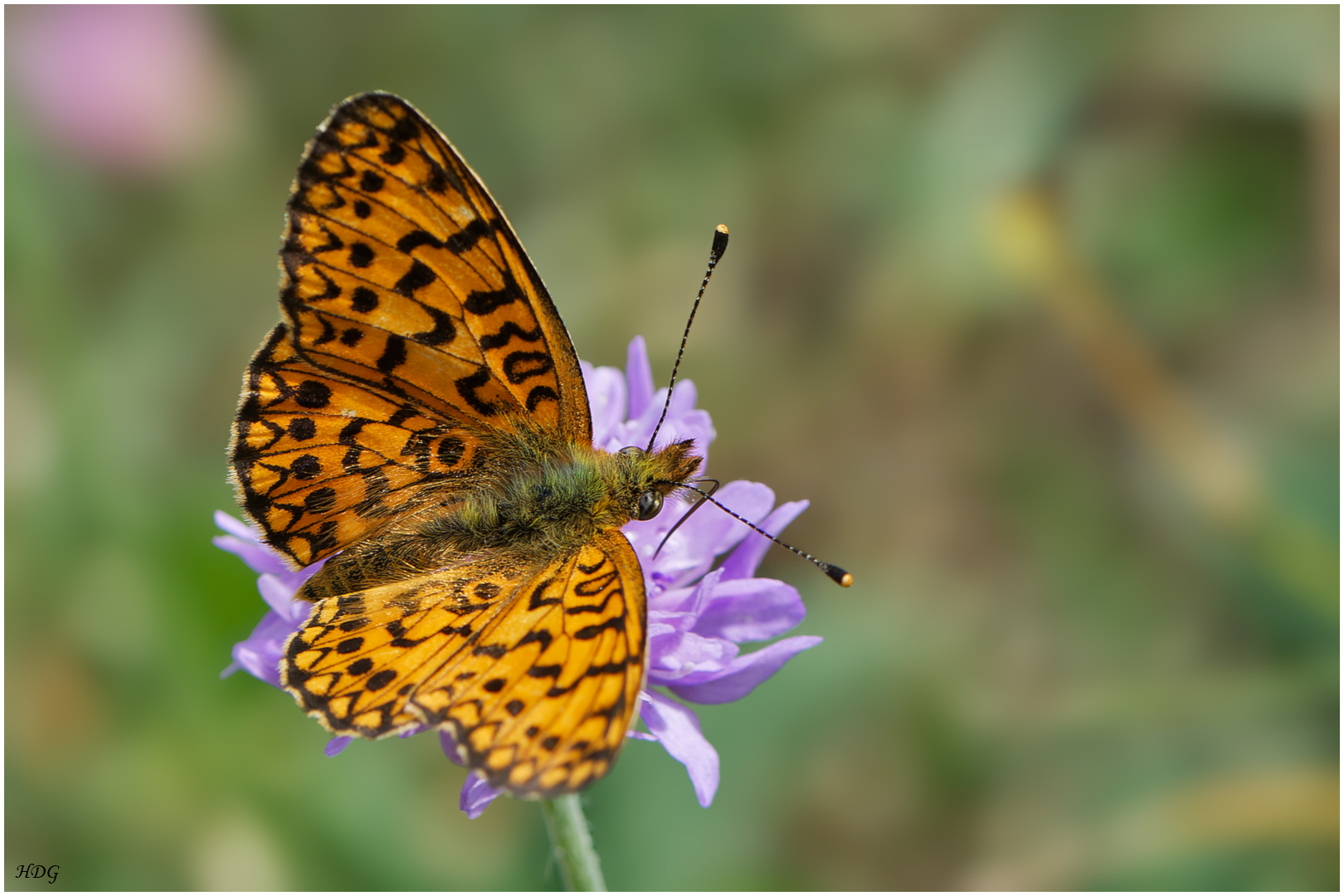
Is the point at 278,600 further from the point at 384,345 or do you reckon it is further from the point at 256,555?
the point at 384,345

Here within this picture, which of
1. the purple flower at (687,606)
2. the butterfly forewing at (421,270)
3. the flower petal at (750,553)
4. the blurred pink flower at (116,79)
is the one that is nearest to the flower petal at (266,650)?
the purple flower at (687,606)

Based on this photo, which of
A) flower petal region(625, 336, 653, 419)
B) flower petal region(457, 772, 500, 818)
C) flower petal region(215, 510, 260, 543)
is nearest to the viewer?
flower petal region(457, 772, 500, 818)

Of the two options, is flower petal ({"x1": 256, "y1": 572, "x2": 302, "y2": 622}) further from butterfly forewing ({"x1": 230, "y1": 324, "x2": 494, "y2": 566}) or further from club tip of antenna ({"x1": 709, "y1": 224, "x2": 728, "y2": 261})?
club tip of antenna ({"x1": 709, "y1": 224, "x2": 728, "y2": 261})

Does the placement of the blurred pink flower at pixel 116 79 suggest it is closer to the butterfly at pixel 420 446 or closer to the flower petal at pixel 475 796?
the butterfly at pixel 420 446

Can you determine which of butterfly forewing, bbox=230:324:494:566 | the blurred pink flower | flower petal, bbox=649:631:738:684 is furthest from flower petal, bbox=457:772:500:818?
the blurred pink flower

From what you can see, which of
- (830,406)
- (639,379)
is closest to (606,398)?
(639,379)

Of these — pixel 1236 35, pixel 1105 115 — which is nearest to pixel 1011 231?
pixel 1105 115

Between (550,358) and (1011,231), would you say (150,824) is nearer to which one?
(550,358)
